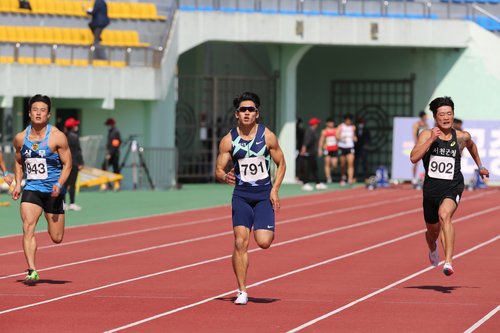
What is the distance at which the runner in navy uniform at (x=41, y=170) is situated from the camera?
14.5m

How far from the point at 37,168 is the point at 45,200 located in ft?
1.09

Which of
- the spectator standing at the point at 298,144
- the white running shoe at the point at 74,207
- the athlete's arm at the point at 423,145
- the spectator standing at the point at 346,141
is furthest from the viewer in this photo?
the spectator standing at the point at 298,144

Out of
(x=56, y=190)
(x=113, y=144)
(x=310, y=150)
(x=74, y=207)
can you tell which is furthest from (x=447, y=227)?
(x=310, y=150)

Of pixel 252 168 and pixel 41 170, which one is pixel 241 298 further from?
pixel 41 170

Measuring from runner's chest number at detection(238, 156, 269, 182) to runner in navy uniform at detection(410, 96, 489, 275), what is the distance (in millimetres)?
2021

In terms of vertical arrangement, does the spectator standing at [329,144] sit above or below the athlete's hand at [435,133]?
below

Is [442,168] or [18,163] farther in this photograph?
[18,163]

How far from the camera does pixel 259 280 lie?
15062 mm

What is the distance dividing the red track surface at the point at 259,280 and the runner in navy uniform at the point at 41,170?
61 cm

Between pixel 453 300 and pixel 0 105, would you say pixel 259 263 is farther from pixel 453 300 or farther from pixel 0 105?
pixel 0 105

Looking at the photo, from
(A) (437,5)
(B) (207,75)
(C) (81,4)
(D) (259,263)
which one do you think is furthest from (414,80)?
(D) (259,263)

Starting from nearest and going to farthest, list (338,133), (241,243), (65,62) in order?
(241,243) → (65,62) → (338,133)

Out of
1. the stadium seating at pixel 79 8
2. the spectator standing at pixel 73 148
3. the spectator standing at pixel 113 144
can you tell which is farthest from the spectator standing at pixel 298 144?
the spectator standing at pixel 73 148

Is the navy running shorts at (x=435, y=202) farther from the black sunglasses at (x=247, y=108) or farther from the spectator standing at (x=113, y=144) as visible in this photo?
the spectator standing at (x=113, y=144)
